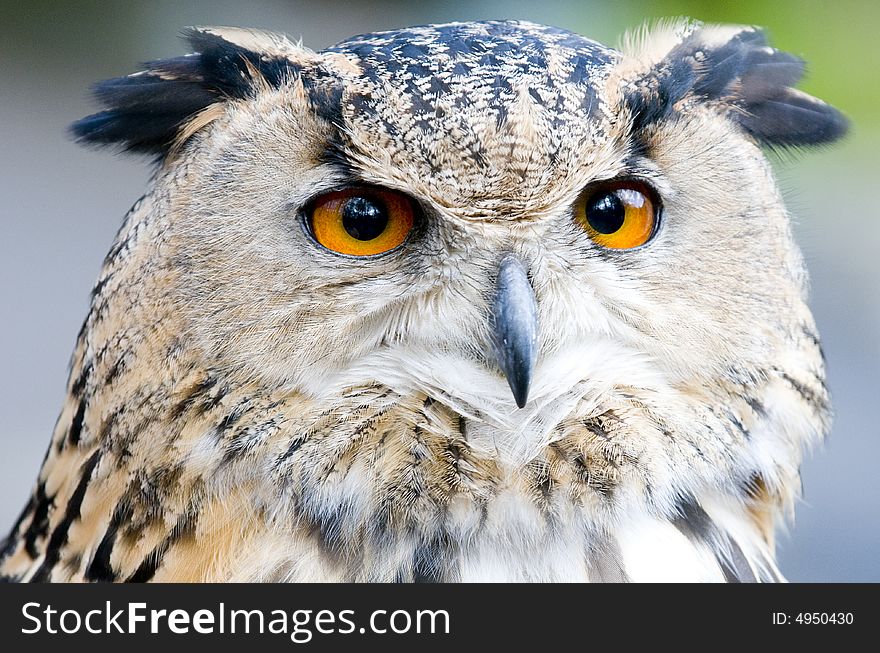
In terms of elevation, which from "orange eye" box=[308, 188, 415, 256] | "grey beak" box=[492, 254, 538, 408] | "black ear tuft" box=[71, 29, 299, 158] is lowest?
"grey beak" box=[492, 254, 538, 408]

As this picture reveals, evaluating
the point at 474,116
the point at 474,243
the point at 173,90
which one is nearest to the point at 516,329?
the point at 474,243

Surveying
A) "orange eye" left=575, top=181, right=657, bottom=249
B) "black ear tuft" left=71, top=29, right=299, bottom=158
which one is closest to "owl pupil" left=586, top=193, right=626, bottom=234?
"orange eye" left=575, top=181, right=657, bottom=249

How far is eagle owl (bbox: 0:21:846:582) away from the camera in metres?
0.92

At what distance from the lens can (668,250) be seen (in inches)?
38.5

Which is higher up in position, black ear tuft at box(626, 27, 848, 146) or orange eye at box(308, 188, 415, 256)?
black ear tuft at box(626, 27, 848, 146)

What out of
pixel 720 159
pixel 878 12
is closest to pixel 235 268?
pixel 720 159

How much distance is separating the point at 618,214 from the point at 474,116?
0.20 metres

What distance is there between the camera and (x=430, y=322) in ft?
3.07

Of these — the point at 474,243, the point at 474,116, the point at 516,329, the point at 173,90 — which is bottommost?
the point at 516,329

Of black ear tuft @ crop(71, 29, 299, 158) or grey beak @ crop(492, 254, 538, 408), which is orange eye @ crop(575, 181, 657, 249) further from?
black ear tuft @ crop(71, 29, 299, 158)

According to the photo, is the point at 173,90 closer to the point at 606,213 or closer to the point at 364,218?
the point at 364,218

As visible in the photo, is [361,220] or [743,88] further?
[743,88]

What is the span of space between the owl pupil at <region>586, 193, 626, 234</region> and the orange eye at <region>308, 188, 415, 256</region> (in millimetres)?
198

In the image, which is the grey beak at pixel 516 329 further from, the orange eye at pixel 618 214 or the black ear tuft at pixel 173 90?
the black ear tuft at pixel 173 90
